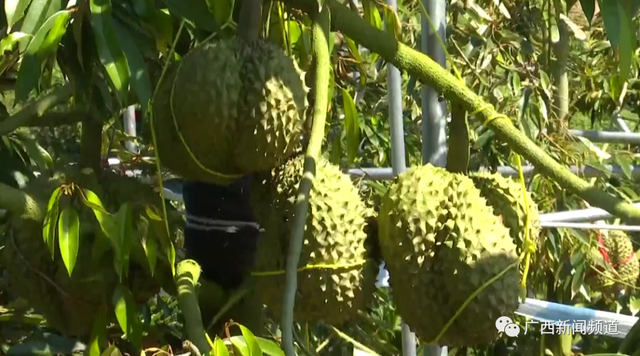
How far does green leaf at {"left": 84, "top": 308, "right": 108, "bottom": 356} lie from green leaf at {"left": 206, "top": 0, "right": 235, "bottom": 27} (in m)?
0.29

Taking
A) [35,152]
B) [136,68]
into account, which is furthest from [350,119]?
[35,152]

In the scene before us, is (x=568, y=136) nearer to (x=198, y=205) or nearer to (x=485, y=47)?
(x=485, y=47)

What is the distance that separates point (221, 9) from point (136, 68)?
11 cm

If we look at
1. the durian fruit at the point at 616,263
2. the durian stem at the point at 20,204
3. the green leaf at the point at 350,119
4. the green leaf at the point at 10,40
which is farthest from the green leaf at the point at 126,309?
the durian fruit at the point at 616,263

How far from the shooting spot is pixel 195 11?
692 mm

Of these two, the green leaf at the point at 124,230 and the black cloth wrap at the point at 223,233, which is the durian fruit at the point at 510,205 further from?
the green leaf at the point at 124,230

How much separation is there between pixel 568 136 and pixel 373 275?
119 cm

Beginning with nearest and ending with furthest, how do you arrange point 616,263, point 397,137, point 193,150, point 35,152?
point 193,150 < point 35,152 < point 397,137 < point 616,263

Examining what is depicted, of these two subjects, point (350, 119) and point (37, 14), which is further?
point (350, 119)

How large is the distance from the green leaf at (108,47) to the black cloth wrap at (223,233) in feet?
0.58

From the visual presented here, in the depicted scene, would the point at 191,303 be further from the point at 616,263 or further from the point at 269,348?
the point at 616,263

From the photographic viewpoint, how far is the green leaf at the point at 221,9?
73 cm

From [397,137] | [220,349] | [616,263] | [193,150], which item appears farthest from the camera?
[616,263]

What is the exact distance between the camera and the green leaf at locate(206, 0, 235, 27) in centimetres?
73
